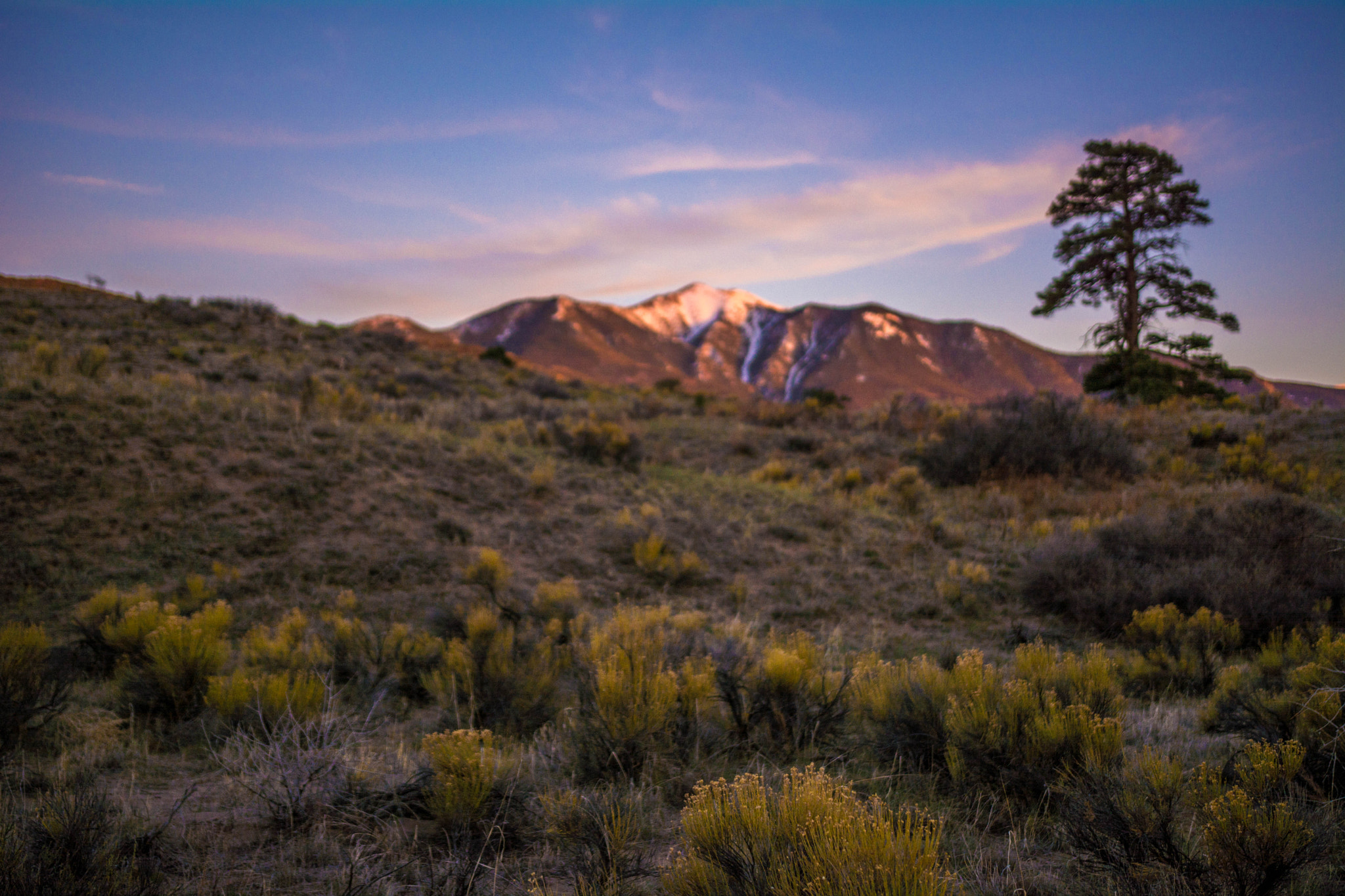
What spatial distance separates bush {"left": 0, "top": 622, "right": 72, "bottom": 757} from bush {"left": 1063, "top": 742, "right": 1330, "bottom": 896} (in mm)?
4859

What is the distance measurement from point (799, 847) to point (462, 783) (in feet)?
5.16

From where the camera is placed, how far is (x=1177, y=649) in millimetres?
4828

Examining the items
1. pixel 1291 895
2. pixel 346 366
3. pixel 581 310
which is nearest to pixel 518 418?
pixel 346 366

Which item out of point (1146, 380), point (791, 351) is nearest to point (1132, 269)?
point (1146, 380)

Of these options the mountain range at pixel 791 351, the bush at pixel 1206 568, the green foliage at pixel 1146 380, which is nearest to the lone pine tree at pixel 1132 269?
the green foliage at pixel 1146 380

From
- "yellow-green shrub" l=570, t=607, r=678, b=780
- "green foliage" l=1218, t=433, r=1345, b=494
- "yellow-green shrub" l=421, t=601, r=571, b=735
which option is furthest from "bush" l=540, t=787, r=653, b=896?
"green foliage" l=1218, t=433, r=1345, b=494

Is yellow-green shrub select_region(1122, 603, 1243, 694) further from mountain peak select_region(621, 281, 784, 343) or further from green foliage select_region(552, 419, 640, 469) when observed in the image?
mountain peak select_region(621, 281, 784, 343)

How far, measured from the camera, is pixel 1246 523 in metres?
6.67

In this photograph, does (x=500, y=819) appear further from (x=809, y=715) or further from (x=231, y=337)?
(x=231, y=337)

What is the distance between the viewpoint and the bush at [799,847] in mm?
1385

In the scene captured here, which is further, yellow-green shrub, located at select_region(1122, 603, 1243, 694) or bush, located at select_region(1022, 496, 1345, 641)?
bush, located at select_region(1022, 496, 1345, 641)

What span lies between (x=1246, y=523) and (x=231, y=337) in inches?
941

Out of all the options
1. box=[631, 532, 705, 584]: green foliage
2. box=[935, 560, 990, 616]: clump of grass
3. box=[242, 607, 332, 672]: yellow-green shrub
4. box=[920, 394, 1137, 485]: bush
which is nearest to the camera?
box=[242, 607, 332, 672]: yellow-green shrub

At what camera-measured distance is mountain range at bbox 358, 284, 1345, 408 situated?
2933 inches
